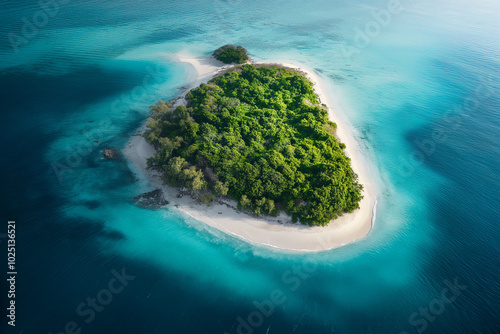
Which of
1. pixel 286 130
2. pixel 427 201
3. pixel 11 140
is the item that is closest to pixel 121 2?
pixel 11 140

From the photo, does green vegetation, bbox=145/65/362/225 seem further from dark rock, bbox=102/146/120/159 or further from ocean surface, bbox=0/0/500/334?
dark rock, bbox=102/146/120/159

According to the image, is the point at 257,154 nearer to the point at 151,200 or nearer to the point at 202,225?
the point at 202,225

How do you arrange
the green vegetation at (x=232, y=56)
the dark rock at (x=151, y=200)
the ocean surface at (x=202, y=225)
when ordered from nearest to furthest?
1. the ocean surface at (x=202, y=225)
2. the dark rock at (x=151, y=200)
3. the green vegetation at (x=232, y=56)

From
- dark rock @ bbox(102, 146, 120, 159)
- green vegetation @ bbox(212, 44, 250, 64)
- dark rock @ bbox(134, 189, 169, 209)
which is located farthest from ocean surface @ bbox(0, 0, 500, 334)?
green vegetation @ bbox(212, 44, 250, 64)

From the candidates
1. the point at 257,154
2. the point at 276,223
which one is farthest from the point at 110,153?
the point at 276,223

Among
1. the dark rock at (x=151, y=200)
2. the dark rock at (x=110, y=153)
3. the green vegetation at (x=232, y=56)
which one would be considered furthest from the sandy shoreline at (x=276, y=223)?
the green vegetation at (x=232, y=56)

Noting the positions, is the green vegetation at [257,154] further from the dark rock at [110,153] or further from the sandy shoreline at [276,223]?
the dark rock at [110,153]

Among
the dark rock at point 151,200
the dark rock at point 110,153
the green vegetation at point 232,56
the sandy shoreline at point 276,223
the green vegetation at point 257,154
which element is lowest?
the sandy shoreline at point 276,223
